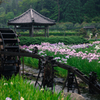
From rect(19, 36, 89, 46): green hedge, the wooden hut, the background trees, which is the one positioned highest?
the background trees

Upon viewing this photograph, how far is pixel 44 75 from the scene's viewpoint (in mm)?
4523

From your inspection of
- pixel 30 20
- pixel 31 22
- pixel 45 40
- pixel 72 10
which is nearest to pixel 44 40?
pixel 45 40

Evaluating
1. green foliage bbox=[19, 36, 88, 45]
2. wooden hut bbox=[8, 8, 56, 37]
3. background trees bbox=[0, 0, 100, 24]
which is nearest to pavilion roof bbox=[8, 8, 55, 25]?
wooden hut bbox=[8, 8, 56, 37]

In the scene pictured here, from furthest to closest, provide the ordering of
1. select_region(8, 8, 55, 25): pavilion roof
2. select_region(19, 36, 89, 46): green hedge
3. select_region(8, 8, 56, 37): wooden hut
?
select_region(8, 8, 56, 37): wooden hut → select_region(8, 8, 55, 25): pavilion roof → select_region(19, 36, 89, 46): green hedge

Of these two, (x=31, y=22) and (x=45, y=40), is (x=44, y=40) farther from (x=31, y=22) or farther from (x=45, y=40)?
(x=31, y=22)

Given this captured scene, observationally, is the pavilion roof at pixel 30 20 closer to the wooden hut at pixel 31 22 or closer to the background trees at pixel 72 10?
the wooden hut at pixel 31 22

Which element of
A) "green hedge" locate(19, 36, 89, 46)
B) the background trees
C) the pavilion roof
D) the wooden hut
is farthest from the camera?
the background trees

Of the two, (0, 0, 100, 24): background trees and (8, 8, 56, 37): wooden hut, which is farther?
(0, 0, 100, 24): background trees

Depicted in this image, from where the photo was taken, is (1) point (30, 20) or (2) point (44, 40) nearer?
(2) point (44, 40)

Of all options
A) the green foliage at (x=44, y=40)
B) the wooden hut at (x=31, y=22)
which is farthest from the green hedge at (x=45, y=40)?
the wooden hut at (x=31, y=22)

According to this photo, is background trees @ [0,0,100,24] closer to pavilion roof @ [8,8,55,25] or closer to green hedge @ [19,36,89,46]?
pavilion roof @ [8,8,55,25]

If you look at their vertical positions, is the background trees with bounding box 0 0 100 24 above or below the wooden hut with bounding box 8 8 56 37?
above

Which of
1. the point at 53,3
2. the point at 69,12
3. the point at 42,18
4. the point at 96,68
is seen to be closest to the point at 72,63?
the point at 96,68

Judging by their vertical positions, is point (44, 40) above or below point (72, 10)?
below
